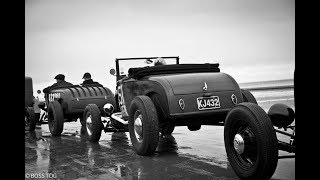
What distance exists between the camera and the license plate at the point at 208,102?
5352mm

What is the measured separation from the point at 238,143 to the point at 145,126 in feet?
5.79

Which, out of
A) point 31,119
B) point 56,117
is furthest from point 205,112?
point 31,119

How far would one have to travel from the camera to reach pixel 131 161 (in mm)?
5188

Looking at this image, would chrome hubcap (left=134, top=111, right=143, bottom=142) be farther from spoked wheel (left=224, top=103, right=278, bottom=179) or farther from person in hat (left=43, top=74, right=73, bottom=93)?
person in hat (left=43, top=74, right=73, bottom=93)

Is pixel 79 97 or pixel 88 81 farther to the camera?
pixel 88 81

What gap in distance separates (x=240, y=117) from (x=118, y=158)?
95.5 inches

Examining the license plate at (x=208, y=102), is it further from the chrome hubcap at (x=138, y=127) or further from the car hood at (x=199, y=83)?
the chrome hubcap at (x=138, y=127)

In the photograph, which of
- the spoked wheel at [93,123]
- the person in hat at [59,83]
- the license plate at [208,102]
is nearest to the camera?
the license plate at [208,102]

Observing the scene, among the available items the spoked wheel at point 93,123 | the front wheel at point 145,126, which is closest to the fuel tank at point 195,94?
the front wheel at point 145,126

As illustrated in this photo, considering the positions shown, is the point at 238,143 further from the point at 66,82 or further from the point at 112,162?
the point at 66,82

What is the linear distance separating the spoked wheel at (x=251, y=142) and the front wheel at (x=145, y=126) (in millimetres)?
1449

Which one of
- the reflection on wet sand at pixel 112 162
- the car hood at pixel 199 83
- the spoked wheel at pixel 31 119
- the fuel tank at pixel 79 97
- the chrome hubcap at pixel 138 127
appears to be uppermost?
the car hood at pixel 199 83

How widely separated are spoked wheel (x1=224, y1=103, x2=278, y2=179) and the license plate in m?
1.33
